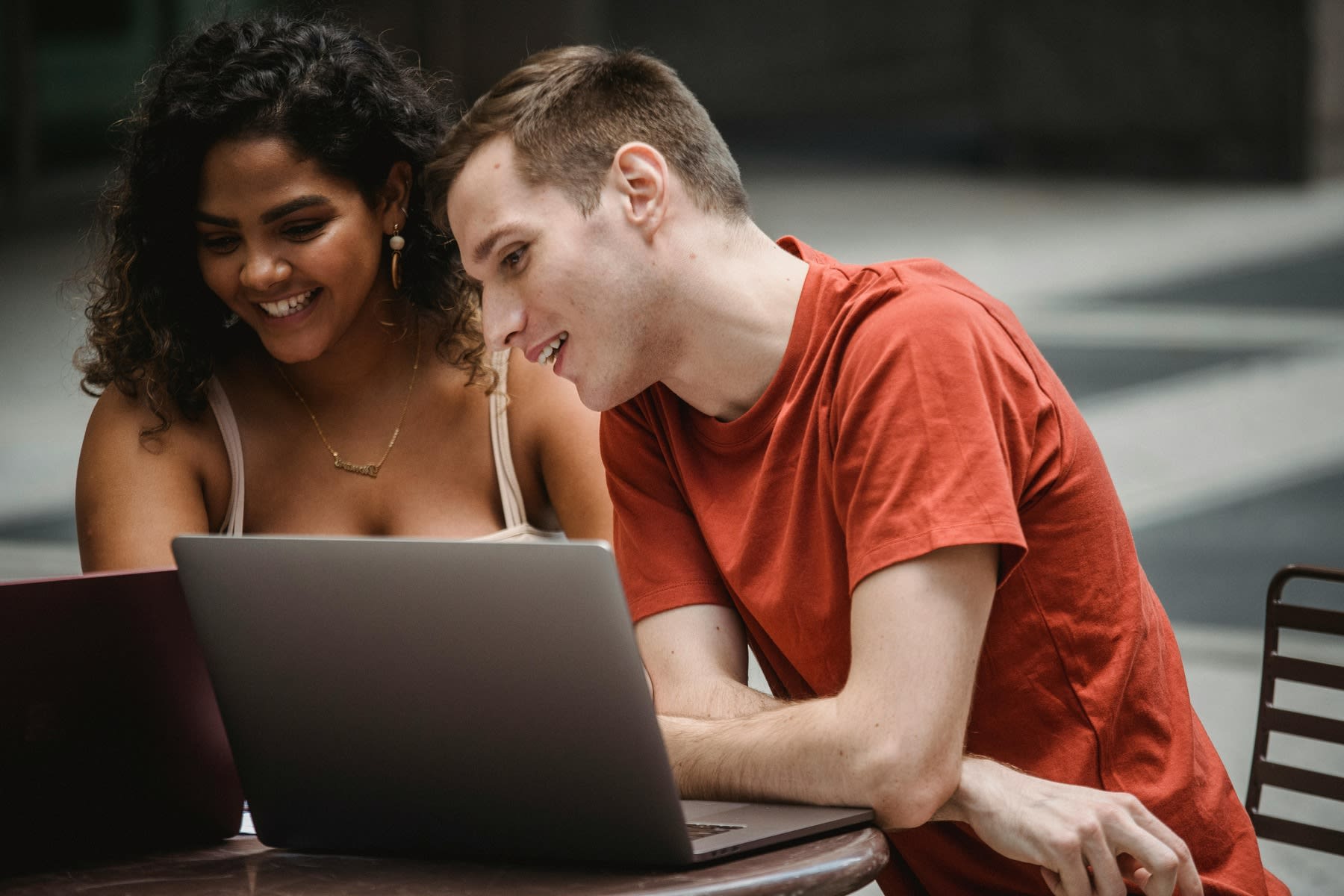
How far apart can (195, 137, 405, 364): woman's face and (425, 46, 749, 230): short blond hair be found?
447mm

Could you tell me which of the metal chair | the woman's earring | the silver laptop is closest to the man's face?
the silver laptop

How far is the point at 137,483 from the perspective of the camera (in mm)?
2178

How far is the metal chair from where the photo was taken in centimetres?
194

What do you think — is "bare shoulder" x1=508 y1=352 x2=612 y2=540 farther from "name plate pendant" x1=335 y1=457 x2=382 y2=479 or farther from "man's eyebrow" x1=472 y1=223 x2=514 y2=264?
"man's eyebrow" x1=472 y1=223 x2=514 y2=264

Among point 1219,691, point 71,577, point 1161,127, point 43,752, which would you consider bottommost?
point 1219,691

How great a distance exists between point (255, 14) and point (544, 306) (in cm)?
98

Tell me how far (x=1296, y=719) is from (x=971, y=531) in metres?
0.81

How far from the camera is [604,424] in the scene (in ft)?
6.27

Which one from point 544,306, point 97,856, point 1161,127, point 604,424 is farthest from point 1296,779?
point 1161,127

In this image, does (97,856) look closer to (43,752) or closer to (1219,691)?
(43,752)

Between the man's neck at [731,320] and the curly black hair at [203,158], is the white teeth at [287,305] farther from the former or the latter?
the man's neck at [731,320]

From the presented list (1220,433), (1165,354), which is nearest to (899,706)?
(1220,433)

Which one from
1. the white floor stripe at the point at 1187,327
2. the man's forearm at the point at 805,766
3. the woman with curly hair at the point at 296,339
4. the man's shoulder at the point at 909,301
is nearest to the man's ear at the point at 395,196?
the woman with curly hair at the point at 296,339

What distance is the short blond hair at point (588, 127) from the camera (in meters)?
1.63
